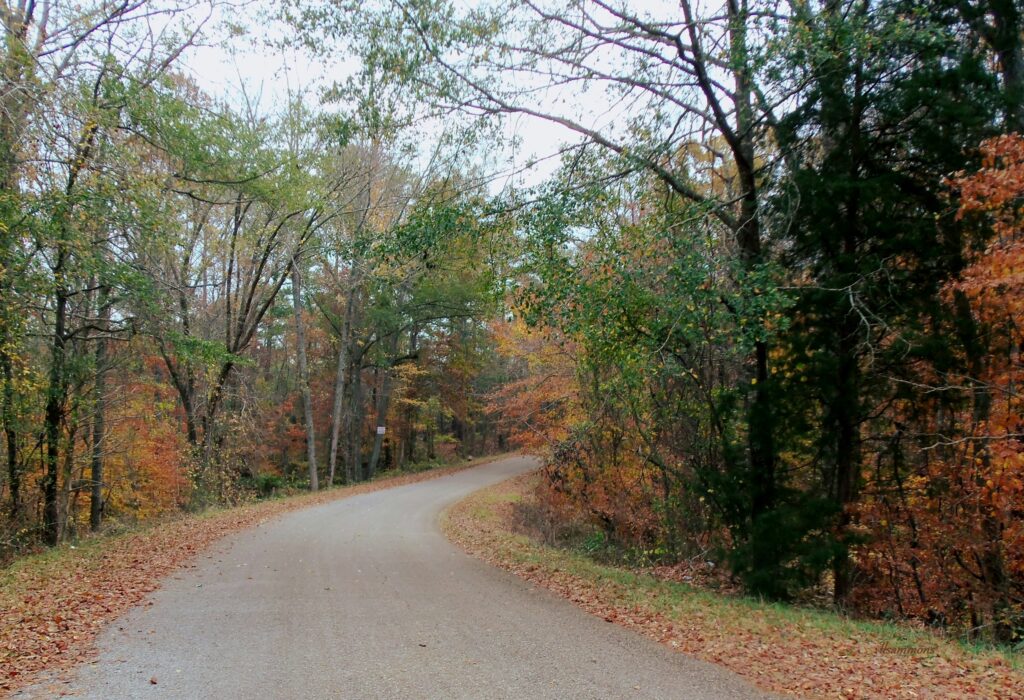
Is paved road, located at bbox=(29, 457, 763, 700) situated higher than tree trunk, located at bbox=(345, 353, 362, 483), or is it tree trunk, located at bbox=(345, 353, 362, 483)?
tree trunk, located at bbox=(345, 353, 362, 483)

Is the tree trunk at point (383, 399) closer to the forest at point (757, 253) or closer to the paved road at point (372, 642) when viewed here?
the forest at point (757, 253)

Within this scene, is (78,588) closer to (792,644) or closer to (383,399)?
(792,644)

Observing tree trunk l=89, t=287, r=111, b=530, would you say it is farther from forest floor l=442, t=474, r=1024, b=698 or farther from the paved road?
forest floor l=442, t=474, r=1024, b=698

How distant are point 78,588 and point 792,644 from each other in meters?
8.16

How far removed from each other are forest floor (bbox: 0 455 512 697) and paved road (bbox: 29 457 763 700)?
0.30 meters

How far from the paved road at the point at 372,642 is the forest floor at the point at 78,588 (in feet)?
0.99

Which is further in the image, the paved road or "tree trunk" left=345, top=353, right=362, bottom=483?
"tree trunk" left=345, top=353, right=362, bottom=483

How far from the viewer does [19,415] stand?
43.4ft

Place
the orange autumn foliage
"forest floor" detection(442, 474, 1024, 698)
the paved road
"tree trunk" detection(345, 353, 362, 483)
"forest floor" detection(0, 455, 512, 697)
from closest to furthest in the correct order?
the paved road, "forest floor" detection(442, 474, 1024, 698), "forest floor" detection(0, 455, 512, 697), the orange autumn foliage, "tree trunk" detection(345, 353, 362, 483)

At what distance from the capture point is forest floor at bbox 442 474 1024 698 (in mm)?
5043

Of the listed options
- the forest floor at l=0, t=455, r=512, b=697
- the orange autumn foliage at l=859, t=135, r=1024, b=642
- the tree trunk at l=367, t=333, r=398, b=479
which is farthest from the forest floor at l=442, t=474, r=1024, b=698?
the tree trunk at l=367, t=333, r=398, b=479

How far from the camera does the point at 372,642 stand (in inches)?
233

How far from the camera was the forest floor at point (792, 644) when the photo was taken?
5.04 metres

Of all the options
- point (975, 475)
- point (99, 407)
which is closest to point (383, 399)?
point (99, 407)
